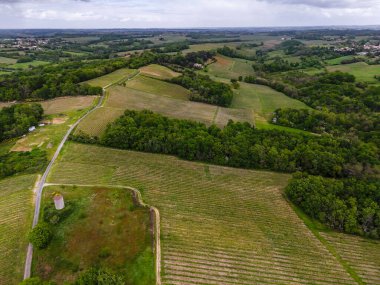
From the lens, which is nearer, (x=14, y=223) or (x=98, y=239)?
(x=98, y=239)

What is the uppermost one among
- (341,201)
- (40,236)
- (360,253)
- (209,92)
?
(209,92)

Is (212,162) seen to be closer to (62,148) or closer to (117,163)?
(117,163)

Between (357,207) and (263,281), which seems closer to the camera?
(263,281)

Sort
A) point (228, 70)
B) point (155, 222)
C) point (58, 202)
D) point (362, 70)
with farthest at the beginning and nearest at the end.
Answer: point (228, 70) → point (362, 70) → point (58, 202) → point (155, 222)

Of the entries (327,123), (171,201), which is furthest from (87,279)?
(327,123)

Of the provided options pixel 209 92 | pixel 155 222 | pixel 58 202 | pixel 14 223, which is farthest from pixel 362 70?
pixel 14 223

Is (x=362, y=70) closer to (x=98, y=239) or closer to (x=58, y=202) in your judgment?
(x=98, y=239)

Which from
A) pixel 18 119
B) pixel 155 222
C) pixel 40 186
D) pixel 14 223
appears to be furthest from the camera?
pixel 18 119
